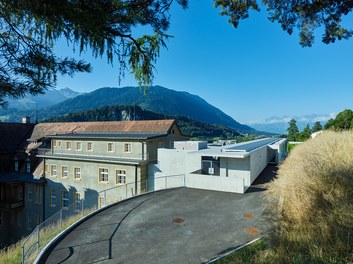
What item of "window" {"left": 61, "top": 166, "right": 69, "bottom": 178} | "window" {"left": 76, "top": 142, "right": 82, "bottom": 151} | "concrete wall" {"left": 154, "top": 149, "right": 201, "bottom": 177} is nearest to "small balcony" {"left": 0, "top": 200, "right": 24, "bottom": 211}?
"window" {"left": 61, "top": 166, "right": 69, "bottom": 178}

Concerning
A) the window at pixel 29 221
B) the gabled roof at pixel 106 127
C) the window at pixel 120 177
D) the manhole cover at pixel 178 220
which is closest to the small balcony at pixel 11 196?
the window at pixel 29 221

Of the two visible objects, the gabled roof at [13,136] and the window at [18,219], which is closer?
the window at [18,219]

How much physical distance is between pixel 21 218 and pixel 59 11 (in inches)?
1170

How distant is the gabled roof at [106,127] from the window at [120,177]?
19.6 feet

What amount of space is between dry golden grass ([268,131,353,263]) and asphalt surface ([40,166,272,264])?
4.37 ft

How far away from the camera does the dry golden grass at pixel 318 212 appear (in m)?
4.05

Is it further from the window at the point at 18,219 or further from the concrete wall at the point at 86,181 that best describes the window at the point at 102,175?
the window at the point at 18,219

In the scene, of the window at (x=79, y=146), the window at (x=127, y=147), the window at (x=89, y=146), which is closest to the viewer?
the window at (x=127, y=147)

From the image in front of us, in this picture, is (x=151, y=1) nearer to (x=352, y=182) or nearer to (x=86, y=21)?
(x=86, y=21)

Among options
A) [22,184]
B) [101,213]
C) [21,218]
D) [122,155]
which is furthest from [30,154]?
[101,213]

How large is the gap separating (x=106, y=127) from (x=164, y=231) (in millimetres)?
22056

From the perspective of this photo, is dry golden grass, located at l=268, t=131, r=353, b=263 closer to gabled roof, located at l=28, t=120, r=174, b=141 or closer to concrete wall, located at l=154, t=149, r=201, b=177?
concrete wall, located at l=154, t=149, r=201, b=177

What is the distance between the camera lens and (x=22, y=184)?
2555 centimetres

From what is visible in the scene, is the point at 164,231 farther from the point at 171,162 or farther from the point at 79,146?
the point at 79,146
